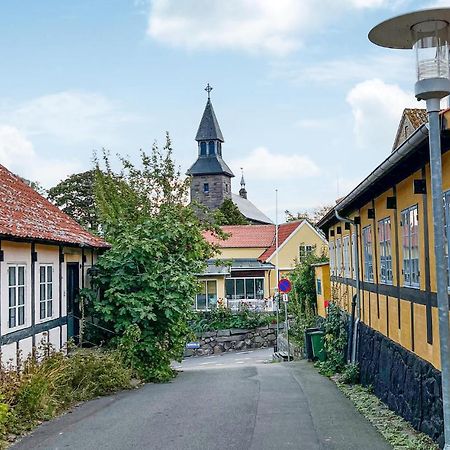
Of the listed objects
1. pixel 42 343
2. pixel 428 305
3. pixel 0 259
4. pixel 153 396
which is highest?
pixel 0 259

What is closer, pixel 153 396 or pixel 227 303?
pixel 153 396

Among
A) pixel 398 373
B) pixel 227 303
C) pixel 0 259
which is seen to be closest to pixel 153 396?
pixel 0 259

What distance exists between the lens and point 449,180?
7.71 metres

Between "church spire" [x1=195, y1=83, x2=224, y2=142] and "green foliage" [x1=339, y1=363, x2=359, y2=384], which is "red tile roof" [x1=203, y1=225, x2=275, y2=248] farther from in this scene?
"green foliage" [x1=339, y1=363, x2=359, y2=384]

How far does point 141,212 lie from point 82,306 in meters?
11.4

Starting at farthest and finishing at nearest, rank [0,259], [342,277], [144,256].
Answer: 1. [342,277]
2. [144,256]
3. [0,259]

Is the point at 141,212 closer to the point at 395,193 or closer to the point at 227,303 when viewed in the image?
the point at 227,303

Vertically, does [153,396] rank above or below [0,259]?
below

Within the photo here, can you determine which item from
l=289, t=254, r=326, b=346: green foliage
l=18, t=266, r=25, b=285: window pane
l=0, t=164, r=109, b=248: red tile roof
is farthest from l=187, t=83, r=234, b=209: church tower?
l=18, t=266, r=25, b=285: window pane

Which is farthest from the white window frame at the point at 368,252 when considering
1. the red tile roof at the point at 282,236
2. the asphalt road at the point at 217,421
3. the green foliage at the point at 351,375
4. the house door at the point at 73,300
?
the red tile roof at the point at 282,236

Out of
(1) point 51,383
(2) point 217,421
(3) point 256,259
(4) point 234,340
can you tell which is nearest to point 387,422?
(2) point 217,421

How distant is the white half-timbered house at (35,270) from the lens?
480 inches

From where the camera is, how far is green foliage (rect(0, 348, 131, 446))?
1015cm

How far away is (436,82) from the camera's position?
588 centimetres
